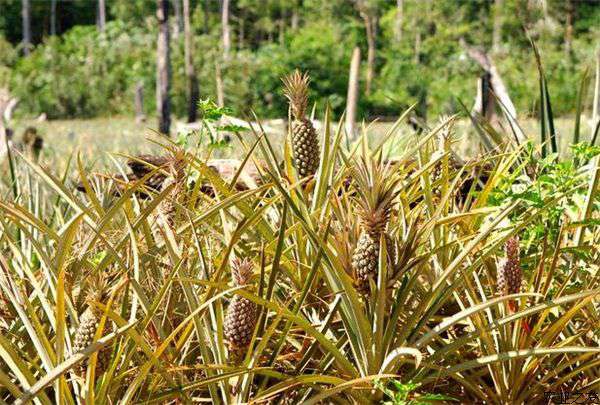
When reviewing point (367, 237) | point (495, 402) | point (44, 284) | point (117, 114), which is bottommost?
point (117, 114)

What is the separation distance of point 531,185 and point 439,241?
147mm

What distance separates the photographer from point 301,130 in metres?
1.21

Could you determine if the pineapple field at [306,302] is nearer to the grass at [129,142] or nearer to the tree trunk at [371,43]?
the grass at [129,142]

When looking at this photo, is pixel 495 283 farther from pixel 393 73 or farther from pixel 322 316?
pixel 393 73

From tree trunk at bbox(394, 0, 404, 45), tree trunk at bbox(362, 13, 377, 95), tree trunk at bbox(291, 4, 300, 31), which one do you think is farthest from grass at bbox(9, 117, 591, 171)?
tree trunk at bbox(291, 4, 300, 31)

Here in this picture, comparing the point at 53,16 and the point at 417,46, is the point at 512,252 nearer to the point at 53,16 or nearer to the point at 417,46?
the point at 417,46

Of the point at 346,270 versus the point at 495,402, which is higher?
the point at 346,270

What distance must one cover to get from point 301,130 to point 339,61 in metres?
24.4

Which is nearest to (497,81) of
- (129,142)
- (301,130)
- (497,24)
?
(301,130)

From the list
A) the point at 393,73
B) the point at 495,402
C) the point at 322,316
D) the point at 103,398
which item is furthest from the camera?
the point at 393,73

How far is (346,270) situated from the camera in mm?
943

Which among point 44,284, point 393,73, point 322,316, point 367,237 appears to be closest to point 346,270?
point 367,237

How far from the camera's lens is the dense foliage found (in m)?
22.6

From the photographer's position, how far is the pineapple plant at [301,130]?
46.5 inches
